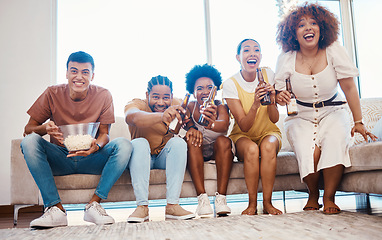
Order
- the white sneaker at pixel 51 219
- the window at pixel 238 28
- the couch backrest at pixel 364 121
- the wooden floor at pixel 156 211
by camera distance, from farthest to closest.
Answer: the window at pixel 238 28 → the couch backrest at pixel 364 121 → the wooden floor at pixel 156 211 → the white sneaker at pixel 51 219

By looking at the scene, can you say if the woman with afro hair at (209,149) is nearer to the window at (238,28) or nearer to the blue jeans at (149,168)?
the blue jeans at (149,168)

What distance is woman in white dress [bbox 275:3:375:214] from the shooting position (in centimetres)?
204

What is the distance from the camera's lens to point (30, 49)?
360cm

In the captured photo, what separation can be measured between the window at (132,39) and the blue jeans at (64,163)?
5.80 feet

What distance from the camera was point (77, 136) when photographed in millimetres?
1892

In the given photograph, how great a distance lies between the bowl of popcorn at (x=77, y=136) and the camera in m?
1.87

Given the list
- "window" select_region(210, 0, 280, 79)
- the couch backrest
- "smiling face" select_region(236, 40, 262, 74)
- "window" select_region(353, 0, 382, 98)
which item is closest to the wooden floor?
the couch backrest

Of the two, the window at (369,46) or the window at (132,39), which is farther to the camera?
the window at (369,46)

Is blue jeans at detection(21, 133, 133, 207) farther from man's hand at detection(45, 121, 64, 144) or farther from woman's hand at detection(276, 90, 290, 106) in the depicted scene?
woman's hand at detection(276, 90, 290, 106)

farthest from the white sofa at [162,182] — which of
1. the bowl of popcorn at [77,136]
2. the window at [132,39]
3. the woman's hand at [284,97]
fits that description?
the window at [132,39]

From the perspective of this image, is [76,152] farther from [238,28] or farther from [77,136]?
[238,28]

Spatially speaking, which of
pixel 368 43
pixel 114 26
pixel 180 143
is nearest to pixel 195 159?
pixel 180 143

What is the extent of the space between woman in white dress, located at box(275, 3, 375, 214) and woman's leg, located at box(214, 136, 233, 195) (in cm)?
39

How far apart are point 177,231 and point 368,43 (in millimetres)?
3790
